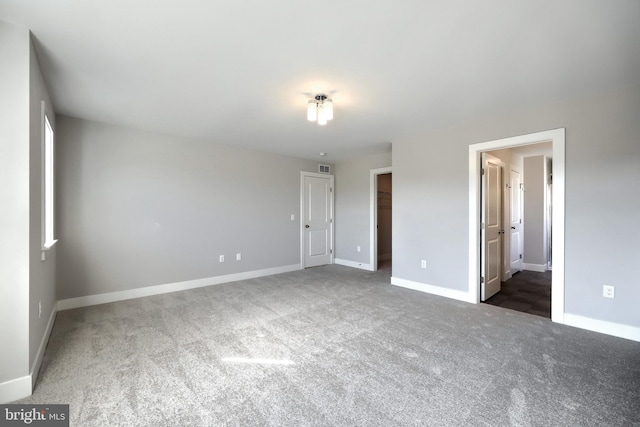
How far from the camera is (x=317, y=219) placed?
603 centimetres

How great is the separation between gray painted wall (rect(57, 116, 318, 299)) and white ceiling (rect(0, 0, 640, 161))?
58 centimetres

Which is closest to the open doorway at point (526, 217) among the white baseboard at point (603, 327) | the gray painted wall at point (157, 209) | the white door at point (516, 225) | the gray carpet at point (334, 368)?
the white door at point (516, 225)

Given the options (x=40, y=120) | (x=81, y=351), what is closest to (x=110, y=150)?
(x=40, y=120)

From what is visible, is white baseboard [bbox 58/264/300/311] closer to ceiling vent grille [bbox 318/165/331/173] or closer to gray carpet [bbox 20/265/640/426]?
gray carpet [bbox 20/265/640/426]

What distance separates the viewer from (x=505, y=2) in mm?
1550

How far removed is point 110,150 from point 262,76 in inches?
105

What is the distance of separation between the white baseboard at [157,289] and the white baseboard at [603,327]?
426 cm

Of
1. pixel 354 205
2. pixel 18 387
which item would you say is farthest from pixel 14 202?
pixel 354 205

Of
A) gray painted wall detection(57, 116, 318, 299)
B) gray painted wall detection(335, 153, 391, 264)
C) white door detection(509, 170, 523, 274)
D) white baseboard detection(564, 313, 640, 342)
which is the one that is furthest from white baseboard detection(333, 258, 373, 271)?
white baseboard detection(564, 313, 640, 342)

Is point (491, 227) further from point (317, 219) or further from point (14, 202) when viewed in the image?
point (14, 202)

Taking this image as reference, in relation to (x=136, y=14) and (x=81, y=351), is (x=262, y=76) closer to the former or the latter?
(x=136, y=14)

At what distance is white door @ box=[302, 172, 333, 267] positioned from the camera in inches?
229

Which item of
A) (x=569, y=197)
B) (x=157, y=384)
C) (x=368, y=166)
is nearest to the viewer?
(x=157, y=384)

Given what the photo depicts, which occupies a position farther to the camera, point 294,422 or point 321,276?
point 321,276
